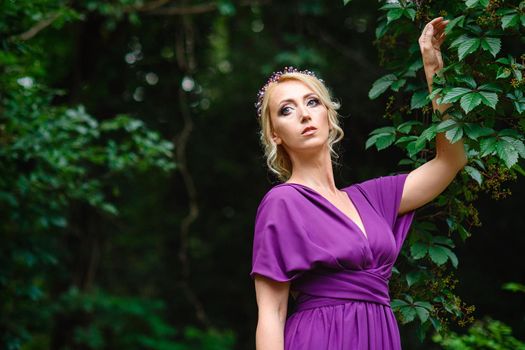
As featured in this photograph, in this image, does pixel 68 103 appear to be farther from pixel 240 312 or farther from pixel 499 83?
pixel 499 83

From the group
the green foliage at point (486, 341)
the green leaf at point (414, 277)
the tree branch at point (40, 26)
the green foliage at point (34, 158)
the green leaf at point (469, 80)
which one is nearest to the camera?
the green leaf at point (469, 80)

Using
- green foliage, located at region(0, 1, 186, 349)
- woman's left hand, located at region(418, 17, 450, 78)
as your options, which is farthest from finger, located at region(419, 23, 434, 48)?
green foliage, located at region(0, 1, 186, 349)

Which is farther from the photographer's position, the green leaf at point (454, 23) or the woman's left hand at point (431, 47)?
the woman's left hand at point (431, 47)

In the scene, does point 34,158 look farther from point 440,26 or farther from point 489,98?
point 489,98

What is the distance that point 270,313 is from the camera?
2139mm

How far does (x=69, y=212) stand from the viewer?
744 cm

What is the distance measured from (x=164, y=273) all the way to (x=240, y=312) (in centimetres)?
127

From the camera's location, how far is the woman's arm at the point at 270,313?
2109 millimetres

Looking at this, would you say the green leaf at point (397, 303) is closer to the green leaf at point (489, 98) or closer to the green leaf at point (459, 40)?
the green leaf at point (489, 98)

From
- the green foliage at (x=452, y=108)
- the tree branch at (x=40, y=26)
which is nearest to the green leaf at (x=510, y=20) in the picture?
the green foliage at (x=452, y=108)

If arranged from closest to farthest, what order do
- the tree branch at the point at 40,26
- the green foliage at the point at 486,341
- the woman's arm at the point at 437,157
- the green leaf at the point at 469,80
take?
the green leaf at the point at 469,80
the woman's arm at the point at 437,157
the green foliage at the point at 486,341
the tree branch at the point at 40,26

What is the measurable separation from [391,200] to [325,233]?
328 mm

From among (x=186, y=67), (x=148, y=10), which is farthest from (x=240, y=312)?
(x=148, y=10)

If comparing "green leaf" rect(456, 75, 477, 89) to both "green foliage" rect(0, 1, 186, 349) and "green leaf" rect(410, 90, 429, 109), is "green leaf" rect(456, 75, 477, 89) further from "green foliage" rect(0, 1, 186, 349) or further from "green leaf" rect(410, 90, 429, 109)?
"green foliage" rect(0, 1, 186, 349)
